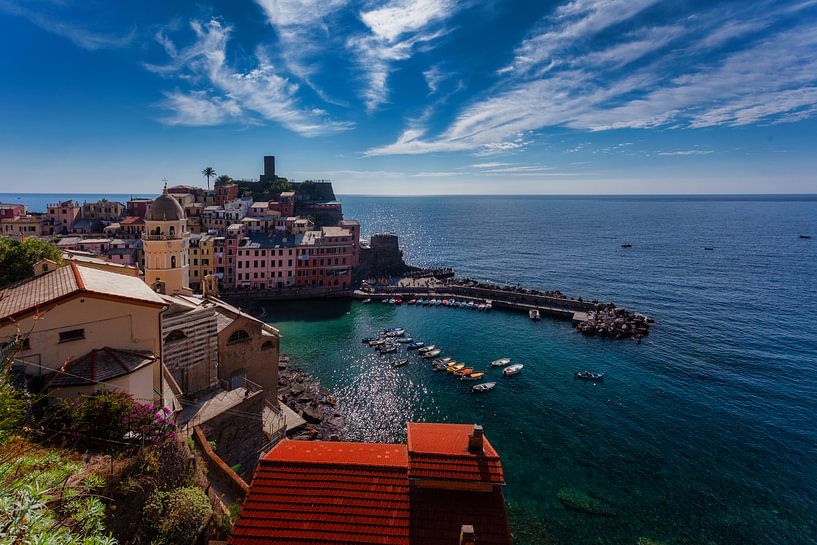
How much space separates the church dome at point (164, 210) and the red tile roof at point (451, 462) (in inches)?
1454

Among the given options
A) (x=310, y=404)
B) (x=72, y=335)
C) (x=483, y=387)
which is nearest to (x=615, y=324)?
(x=483, y=387)

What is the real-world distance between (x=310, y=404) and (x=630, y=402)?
3253 cm

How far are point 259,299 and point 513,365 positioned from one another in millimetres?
48412

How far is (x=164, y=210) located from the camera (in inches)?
1640

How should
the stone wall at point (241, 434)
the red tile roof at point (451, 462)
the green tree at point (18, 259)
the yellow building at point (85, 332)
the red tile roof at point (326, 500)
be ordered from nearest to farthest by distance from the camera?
the red tile roof at point (326, 500)
the red tile roof at point (451, 462)
the yellow building at point (85, 332)
the stone wall at point (241, 434)
the green tree at point (18, 259)

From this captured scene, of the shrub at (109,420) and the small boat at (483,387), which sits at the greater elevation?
the shrub at (109,420)

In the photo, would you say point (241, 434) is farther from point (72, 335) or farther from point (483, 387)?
point (483, 387)

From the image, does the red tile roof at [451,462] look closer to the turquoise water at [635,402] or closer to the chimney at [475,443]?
the chimney at [475,443]

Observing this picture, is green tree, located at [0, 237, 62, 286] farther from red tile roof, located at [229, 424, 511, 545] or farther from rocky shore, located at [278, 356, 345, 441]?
red tile roof, located at [229, 424, 511, 545]

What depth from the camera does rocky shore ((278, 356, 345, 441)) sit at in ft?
124

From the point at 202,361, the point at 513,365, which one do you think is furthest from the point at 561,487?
the point at 202,361

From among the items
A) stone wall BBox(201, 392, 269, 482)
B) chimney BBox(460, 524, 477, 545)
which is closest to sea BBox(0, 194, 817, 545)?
stone wall BBox(201, 392, 269, 482)

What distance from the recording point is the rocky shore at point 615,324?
207 ft

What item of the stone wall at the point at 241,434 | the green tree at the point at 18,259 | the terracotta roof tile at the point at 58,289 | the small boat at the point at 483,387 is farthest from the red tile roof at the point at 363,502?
the small boat at the point at 483,387
